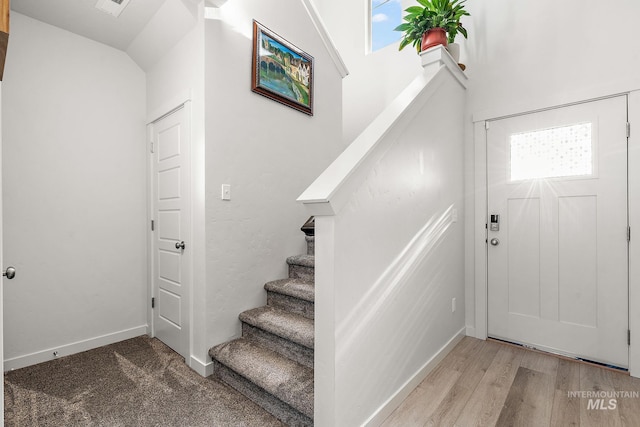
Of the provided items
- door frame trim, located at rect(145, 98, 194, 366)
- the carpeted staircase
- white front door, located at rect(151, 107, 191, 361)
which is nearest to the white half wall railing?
the carpeted staircase

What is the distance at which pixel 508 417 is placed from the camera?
1.79 m

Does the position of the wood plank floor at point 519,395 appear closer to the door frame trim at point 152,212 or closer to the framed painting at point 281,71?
the door frame trim at point 152,212

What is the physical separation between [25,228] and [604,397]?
13.4ft

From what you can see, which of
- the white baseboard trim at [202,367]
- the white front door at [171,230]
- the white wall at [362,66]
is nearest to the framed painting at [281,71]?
the white front door at [171,230]

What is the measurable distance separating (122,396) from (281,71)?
2.59 m

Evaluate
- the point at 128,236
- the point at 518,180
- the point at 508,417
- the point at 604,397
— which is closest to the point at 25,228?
the point at 128,236

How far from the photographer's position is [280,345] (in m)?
2.07

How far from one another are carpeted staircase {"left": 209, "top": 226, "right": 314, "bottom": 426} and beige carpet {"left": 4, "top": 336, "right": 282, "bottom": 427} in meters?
0.10

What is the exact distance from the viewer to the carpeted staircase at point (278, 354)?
1.72m

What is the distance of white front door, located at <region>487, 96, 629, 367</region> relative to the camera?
2320mm

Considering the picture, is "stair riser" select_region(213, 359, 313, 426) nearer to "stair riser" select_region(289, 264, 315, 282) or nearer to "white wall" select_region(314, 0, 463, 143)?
"stair riser" select_region(289, 264, 315, 282)

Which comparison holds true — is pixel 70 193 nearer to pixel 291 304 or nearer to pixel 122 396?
pixel 122 396

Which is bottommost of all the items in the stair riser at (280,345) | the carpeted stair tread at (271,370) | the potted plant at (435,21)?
the carpeted stair tread at (271,370)

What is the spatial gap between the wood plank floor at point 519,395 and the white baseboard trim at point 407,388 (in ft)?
0.09
